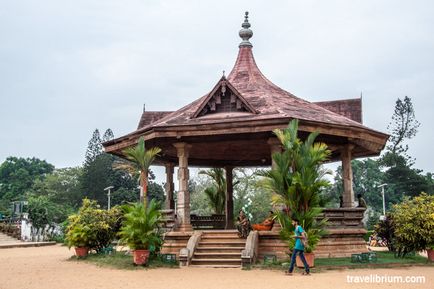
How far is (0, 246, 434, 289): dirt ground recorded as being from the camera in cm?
1079

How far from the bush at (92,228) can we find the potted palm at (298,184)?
21.7 ft

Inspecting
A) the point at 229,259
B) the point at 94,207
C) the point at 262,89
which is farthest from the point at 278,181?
the point at 94,207

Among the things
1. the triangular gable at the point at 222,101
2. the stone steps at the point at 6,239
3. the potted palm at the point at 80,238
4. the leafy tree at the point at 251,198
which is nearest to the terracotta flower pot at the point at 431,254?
the triangular gable at the point at 222,101

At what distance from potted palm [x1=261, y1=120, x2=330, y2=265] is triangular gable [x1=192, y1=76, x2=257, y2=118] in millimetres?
3511

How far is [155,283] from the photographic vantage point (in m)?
11.3

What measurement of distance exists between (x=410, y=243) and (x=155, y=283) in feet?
28.5

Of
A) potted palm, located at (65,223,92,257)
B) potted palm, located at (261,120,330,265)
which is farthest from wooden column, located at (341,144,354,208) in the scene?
potted palm, located at (65,223,92,257)

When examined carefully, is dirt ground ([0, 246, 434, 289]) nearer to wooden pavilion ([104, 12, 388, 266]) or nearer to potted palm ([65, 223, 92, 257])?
potted palm ([65, 223, 92, 257])

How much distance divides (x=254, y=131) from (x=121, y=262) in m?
5.56

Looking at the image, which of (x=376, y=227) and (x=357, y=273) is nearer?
(x=357, y=273)

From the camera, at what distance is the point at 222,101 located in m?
17.8

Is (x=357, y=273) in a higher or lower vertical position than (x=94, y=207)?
lower

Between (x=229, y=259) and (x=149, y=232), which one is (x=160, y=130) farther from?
(x=229, y=259)

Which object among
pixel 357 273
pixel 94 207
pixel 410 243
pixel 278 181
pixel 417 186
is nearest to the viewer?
pixel 357 273
